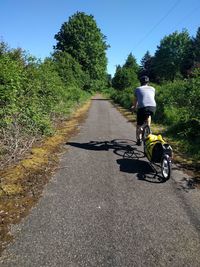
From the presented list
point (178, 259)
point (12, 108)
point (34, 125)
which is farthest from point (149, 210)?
point (34, 125)

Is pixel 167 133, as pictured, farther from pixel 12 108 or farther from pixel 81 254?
pixel 81 254

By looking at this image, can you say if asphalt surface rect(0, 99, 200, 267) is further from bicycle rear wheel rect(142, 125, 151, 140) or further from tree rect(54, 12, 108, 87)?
tree rect(54, 12, 108, 87)

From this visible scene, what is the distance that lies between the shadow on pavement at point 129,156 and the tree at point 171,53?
80.6 meters

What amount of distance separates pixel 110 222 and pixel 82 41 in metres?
44.9

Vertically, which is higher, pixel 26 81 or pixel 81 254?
pixel 26 81

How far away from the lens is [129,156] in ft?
27.5

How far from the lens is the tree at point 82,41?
46.4m

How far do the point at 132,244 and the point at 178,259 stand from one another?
60 cm

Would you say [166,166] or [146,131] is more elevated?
[146,131]

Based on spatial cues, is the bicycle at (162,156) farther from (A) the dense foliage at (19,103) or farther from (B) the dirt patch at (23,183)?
(A) the dense foliage at (19,103)

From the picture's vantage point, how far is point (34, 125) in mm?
9773

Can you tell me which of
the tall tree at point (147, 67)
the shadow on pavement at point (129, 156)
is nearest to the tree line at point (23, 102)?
the shadow on pavement at point (129, 156)

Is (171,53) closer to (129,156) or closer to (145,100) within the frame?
(145,100)

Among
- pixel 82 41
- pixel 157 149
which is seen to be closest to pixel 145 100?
pixel 157 149
